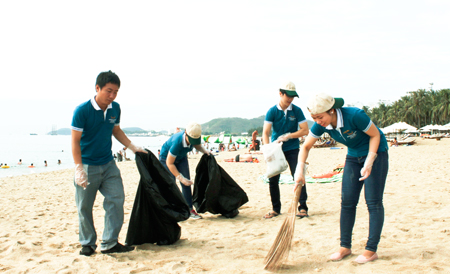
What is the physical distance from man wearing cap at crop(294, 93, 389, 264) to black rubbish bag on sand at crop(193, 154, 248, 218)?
6.99 ft

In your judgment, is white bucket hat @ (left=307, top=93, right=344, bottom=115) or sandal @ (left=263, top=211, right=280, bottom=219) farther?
sandal @ (left=263, top=211, right=280, bottom=219)

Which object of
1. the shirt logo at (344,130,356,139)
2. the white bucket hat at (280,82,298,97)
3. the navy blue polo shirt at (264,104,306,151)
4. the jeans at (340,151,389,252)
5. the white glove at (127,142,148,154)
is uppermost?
the white bucket hat at (280,82,298,97)

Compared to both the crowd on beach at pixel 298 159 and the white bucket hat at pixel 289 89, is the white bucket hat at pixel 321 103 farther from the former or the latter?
the white bucket hat at pixel 289 89

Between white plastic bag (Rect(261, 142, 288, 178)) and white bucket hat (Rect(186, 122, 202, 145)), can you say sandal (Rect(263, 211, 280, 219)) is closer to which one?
white plastic bag (Rect(261, 142, 288, 178))

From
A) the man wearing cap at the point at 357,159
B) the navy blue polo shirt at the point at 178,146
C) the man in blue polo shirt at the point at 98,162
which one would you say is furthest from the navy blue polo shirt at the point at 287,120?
the man in blue polo shirt at the point at 98,162

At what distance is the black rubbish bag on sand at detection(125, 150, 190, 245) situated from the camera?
140 inches

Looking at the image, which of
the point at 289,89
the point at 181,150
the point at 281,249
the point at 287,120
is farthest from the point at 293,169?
the point at 281,249

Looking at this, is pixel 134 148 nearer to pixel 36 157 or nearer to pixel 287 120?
pixel 287 120

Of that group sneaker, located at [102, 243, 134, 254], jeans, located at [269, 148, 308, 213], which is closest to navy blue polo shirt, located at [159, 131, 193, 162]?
jeans, located at [269, 148, 308, 213]

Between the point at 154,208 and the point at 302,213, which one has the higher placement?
the point at 154,208

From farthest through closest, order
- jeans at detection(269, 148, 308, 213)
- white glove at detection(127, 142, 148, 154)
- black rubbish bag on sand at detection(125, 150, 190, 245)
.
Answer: jeans at detection(269, 148, 308, 213) < white glove at detection(127, 142, 148, 154) < black rubbish bag on sand at detection(125, 150, 190, 245)

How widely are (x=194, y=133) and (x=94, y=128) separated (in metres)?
1.39

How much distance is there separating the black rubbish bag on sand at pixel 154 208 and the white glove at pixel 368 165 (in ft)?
6.67

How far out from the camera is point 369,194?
109 inches
